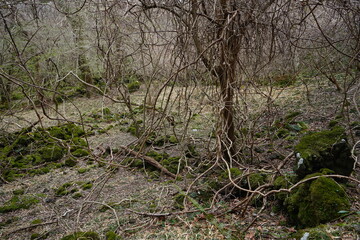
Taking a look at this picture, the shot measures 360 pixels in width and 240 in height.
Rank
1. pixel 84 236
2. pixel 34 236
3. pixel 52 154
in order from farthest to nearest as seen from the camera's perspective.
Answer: pixel 52 154
pixel 34 236
pixel 84 236

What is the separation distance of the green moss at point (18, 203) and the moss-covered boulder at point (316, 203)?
3.20 meters

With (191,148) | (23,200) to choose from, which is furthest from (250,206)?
(23,200)

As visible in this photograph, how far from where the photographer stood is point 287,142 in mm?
4559

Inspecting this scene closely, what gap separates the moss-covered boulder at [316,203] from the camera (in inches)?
87.0

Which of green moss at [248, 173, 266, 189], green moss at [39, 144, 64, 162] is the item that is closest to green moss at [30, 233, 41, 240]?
green moss at [248, 173, 266, 189]

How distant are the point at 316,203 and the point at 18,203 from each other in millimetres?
3612

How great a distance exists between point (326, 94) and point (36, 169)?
6.28 m

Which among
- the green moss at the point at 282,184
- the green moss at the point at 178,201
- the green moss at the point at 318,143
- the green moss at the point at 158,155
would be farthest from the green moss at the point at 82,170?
the green moss at the point at 318,143

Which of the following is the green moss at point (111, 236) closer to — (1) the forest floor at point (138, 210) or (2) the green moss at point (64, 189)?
(1) the forest floor at point (138, 210)

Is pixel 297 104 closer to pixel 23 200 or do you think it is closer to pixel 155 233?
pixel 155 233

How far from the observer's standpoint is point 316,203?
2316 millimetres

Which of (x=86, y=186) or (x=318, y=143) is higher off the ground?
(x=318, y=143)

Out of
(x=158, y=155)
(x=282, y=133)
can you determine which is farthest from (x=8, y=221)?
(x=282, y=133)

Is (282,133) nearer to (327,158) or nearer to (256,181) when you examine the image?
(327,158)
